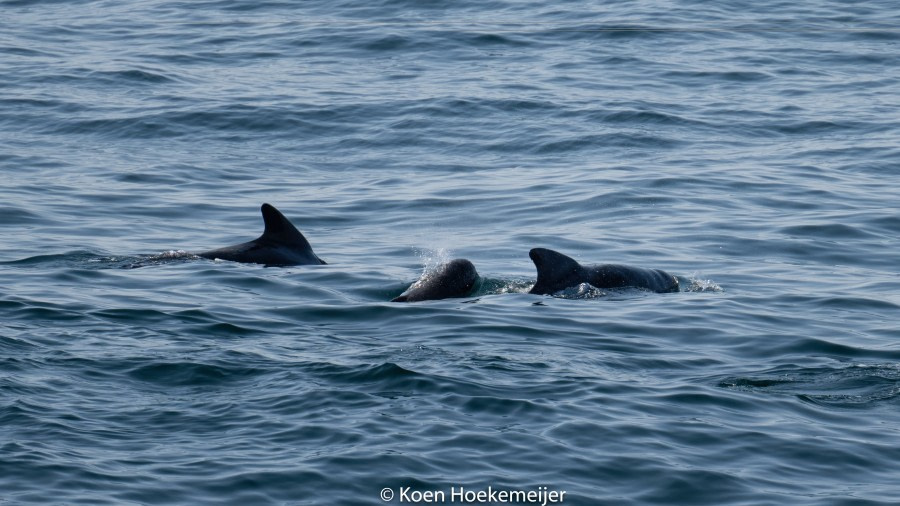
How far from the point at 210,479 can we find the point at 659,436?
135 inches

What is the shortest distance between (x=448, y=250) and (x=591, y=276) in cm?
328

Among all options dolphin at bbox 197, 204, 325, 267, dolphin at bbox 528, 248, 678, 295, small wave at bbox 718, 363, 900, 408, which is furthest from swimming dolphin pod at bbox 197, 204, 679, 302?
small wave at bbox 718, 363, 900, 408

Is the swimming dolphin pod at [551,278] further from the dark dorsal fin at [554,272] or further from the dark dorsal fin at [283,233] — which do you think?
the dark dorsal fin at [283,233]

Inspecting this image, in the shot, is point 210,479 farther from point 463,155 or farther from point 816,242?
point 463,155

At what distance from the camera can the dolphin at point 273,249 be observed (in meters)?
17.4

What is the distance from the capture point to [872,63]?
33.2m

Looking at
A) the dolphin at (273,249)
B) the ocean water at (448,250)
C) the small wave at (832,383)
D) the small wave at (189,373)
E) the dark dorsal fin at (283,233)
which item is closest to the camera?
the ocean water at (448,250)

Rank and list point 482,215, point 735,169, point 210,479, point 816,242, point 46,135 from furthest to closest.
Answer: point 46,135 < point 735,169 < point 482,215 < point 816,242 < point 210,479

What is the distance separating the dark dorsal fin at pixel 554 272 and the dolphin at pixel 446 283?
30.4 inches

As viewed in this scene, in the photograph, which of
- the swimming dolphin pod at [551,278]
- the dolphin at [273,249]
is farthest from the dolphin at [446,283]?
the dolphin at [273,249]

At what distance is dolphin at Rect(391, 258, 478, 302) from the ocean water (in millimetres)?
417

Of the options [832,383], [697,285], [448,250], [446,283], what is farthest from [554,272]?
[832,383]

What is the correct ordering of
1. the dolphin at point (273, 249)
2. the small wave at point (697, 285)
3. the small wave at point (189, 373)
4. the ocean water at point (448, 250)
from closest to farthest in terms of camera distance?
the ocean water at point (448, 250) → the small wave at point (189, 373) → the small wave at point (697, 285) → the dolphin at point (273, 249)

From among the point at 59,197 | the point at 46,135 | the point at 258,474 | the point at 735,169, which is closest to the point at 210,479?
the point at 258,474
